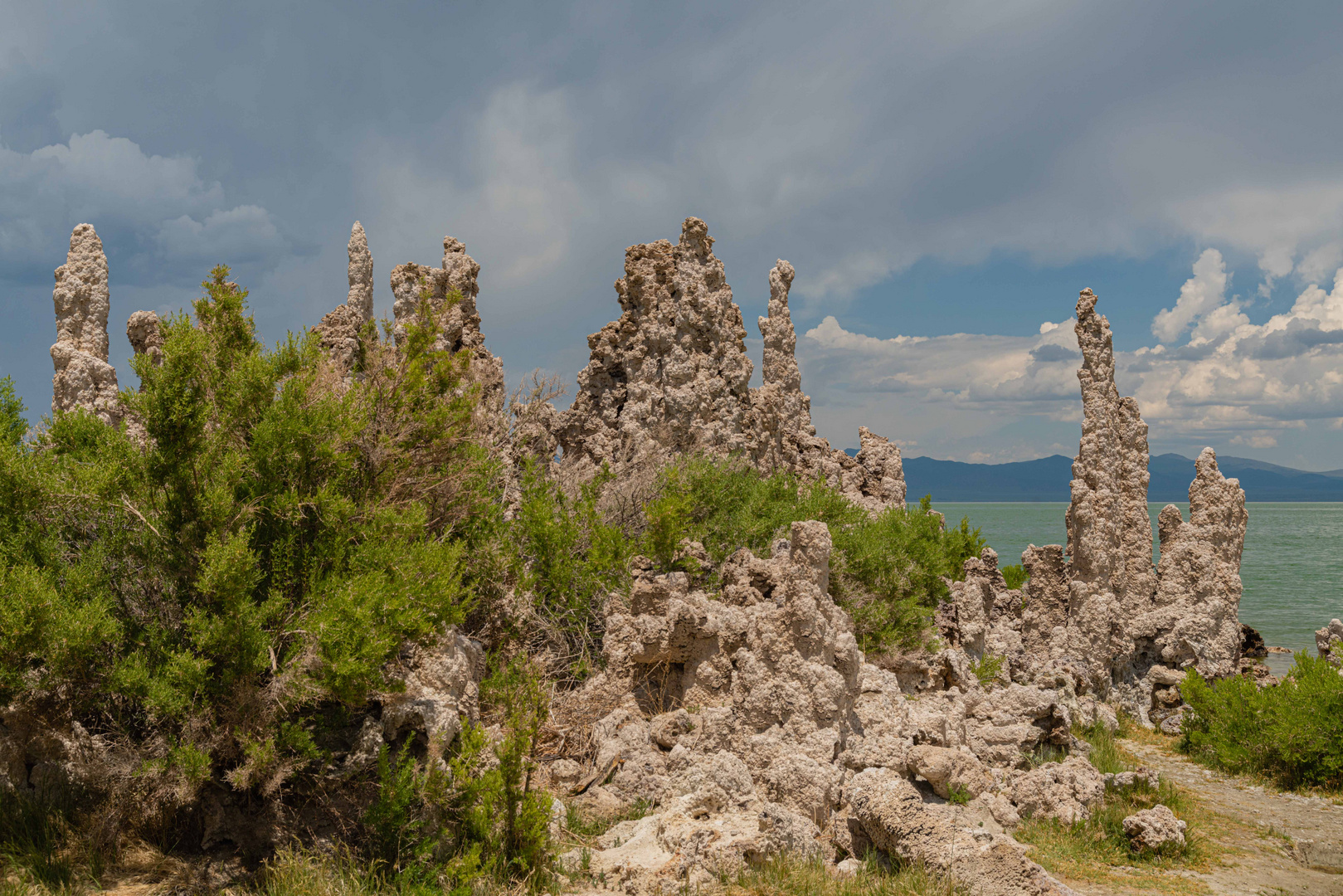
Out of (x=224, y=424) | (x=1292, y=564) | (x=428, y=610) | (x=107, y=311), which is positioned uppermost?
(x=107, y=311)

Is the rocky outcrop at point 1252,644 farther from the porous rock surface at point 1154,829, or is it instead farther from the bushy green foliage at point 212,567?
the bushy green foliage at point 212,567

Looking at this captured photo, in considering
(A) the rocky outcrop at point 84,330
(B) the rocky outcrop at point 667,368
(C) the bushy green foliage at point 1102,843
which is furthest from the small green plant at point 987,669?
(A) the rocky outcrop at point 84,330

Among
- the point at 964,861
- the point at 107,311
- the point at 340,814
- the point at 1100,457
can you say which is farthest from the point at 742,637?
the point at 107,311

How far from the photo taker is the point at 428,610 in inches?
235

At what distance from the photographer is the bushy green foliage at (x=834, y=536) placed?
10594 mm

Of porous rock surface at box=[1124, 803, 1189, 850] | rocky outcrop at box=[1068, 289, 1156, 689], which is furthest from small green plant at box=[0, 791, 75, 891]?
rocky outcrop at box=[1068, 289, 1156, 689]

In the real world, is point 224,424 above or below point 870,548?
above

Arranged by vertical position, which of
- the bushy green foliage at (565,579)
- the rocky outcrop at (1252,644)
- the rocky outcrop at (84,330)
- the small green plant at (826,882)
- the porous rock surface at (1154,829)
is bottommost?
the rocky outcrop at (1252,644)

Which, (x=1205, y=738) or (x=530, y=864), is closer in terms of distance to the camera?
(x=530, y=864)

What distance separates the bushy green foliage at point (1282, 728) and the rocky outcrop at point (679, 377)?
7547 millimetres

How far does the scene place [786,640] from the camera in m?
7.63

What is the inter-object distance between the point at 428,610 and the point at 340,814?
1593mm

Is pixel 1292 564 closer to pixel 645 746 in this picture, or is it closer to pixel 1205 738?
pixel 1205 738

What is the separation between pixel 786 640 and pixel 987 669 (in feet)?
18.0
